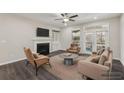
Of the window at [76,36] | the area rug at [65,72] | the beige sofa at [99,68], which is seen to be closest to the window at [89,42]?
the window at [76,36]

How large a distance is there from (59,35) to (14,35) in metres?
2.37

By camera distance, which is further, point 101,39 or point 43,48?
point 101,39

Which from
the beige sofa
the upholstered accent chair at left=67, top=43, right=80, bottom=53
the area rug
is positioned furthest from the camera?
the upholstered accent chair at left=67, top=43, right=80, bottom=53

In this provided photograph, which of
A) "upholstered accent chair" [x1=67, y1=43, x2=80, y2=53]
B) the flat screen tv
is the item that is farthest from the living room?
"upholstered accent chair" [x1=67, y1=43, x2=80, y2=53]

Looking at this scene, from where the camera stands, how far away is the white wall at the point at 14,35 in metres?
2.96

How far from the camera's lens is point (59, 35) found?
4613 millimetres

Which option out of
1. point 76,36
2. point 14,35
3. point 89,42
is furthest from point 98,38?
point 14,35

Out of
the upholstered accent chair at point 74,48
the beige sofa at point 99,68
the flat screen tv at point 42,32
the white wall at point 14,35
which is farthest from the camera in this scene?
the upholstered accent chair at point 74,48

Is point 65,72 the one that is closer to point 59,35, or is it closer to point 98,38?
point 59,35

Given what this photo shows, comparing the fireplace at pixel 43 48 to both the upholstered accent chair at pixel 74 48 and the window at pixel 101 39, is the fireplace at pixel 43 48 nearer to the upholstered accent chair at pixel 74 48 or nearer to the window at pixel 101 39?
the upholstered accent chair at pixel 74 48

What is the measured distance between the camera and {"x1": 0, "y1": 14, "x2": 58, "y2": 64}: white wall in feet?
9.73

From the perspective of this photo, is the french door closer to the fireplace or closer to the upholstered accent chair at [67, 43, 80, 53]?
the upholstered accent chair at [67, 43, 80, 53]
